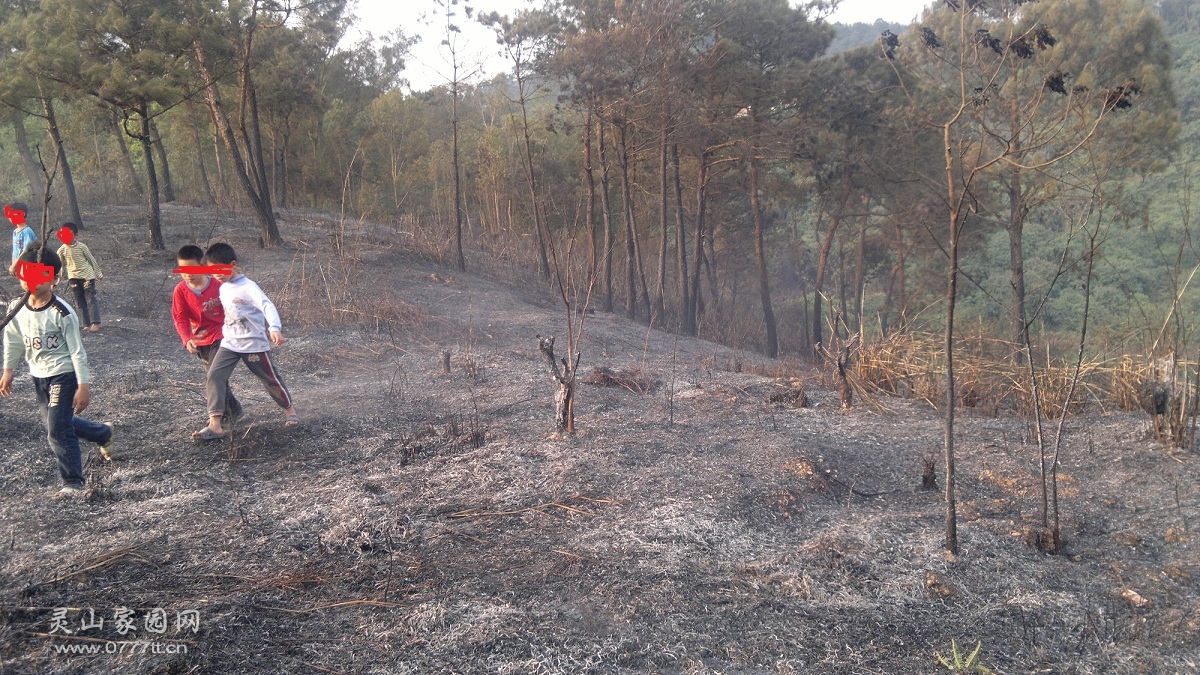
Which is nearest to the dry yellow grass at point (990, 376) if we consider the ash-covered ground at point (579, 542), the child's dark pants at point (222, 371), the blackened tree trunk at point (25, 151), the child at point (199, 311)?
the ash-covered ground at point (579, 542)

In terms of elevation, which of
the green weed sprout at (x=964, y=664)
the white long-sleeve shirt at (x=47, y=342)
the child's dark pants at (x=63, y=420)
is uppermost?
the white long-sleeve shirt at (x=47, y=342)

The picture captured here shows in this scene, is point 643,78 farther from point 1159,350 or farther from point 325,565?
point 325,565

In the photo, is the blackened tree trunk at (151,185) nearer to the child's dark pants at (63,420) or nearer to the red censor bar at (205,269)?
the red censor bar at (205,269)

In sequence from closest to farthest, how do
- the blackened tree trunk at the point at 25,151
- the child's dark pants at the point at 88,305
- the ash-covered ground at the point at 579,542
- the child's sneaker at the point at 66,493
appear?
the ash-covered ground at the point at 579,542
the child's sneaker at the point at 66,493
the child's dark pants at the point at 88,305
the blackened tree trunk at the point at 25,151

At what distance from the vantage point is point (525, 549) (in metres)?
3.97

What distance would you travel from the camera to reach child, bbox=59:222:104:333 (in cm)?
819

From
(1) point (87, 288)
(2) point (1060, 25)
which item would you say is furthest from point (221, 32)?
(2) point (1060, 25)

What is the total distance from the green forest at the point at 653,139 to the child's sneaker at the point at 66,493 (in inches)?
235

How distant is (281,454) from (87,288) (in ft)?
17.9

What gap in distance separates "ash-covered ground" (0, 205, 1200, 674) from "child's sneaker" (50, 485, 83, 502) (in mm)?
106

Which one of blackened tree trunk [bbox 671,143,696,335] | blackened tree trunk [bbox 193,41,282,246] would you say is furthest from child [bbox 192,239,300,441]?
blackened tree trunk [bbox 671,143,696,335]

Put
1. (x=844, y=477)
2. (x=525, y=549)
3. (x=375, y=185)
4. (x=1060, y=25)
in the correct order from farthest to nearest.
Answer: (x=375, y=185)
(x=1060, y=25)
(x=844, y=477)
(x=525, y=549)

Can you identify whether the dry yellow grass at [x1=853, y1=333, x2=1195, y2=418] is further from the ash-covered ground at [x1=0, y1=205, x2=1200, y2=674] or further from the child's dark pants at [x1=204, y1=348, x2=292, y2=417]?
the child's dark pants at [x1=204, y1=348, x2=292, y2=417]

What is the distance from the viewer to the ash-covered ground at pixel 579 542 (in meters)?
3.09
